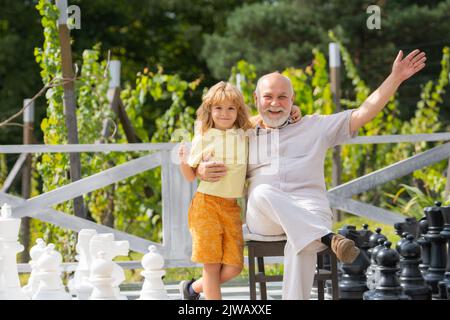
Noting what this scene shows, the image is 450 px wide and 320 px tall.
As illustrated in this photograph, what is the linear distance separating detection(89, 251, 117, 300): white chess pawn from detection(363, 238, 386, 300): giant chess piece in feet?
3.66

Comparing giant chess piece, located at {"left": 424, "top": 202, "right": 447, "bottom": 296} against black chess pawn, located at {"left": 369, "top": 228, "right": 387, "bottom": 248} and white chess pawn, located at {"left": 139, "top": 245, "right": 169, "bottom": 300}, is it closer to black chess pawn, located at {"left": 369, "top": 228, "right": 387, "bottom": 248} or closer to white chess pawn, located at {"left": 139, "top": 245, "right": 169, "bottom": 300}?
black chess pawn, located at {"left": 369, "top": 228, "right": 387, "bottom": 248}

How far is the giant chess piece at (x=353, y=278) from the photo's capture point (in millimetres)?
4062

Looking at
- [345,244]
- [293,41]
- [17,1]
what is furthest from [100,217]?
[17,1]

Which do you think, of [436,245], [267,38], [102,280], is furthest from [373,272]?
[267,38]

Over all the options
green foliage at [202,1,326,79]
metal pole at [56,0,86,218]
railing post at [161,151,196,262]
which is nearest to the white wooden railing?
railing post at [161,151,196,262]

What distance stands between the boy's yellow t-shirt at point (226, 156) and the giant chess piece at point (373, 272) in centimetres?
62

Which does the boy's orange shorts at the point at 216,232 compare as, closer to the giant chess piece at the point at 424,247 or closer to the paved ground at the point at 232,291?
the giant chess piece at the point at 424,247

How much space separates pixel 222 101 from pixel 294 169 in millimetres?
386

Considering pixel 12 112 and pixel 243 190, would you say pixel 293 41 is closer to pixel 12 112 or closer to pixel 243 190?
pixel 12 112

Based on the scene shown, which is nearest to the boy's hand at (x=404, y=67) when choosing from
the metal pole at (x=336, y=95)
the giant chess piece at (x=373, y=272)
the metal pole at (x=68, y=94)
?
the giant chess piece at (x=373, y=272)

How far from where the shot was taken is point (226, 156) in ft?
11.3

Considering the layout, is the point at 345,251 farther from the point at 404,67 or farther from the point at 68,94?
the point at 68,94

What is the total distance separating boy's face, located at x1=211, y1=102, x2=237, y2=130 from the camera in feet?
11.3

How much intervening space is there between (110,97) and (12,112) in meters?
9.34
